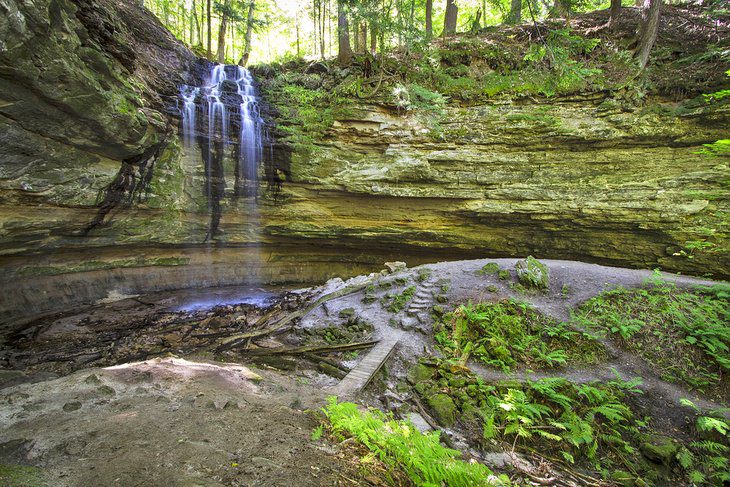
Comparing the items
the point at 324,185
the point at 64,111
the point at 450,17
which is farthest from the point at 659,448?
the point at 450,17

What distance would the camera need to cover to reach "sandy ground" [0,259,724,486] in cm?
207

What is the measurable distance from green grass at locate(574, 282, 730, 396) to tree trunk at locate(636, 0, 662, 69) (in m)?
8.58

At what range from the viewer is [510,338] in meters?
6.10

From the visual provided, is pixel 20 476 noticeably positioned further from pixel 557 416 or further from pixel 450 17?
pixel 450 17

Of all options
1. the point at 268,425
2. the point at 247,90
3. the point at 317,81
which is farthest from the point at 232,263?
the point at 268,425

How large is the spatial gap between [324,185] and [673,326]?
10020 mm

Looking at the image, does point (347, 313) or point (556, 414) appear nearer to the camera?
point (556, 414)

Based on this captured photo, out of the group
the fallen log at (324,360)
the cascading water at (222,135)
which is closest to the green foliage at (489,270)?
the fallen log at (324,360)

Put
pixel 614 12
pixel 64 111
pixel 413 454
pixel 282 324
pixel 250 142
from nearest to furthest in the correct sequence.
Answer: pixel 413 454, pixel 64 111, pixel 282 324, pixel 250 142, pixel 614 12

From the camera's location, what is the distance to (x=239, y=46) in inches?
874

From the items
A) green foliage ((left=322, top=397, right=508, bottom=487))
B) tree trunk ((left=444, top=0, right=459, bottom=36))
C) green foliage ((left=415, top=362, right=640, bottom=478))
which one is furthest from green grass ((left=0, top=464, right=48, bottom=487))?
tree trunk ((left=444, top=0, right=459, bottom=36))

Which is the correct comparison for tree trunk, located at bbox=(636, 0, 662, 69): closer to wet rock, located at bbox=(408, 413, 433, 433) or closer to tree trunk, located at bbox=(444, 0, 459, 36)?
tree trunk, located at bbox=(444, 0, 459, 36)

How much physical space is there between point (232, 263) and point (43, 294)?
5501 mm

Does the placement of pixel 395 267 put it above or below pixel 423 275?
below
